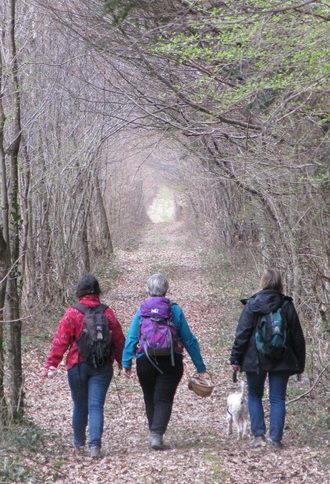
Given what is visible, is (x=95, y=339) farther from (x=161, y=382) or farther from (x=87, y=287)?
(x=161, y=382)

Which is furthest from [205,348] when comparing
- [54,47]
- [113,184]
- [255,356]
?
[113,184]

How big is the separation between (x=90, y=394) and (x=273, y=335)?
5.74 feet

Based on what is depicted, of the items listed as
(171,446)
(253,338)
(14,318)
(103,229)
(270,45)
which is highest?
(103,229)

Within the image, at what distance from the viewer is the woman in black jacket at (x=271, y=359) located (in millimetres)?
7337

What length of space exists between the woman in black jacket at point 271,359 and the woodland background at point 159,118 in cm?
103

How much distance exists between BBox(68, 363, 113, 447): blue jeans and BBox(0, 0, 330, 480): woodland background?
84 centimetres

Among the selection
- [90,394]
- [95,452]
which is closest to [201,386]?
[90,394]

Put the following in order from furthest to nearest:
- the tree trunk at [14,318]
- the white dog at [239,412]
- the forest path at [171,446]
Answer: the tree trunk at [14,318] < the white dog at [239,412] < the forest path at [171,446]

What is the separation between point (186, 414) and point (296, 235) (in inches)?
113

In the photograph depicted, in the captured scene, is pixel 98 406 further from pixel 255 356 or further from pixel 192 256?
pixel 192 256

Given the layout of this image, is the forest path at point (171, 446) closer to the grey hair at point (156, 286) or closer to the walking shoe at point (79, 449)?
the walking shoe at point (79, 449)

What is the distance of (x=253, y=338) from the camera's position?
7.45 meters

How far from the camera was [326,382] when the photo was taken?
384 inches

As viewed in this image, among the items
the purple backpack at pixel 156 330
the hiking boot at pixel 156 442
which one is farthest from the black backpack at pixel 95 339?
the hiking boot at pixel 156 442
